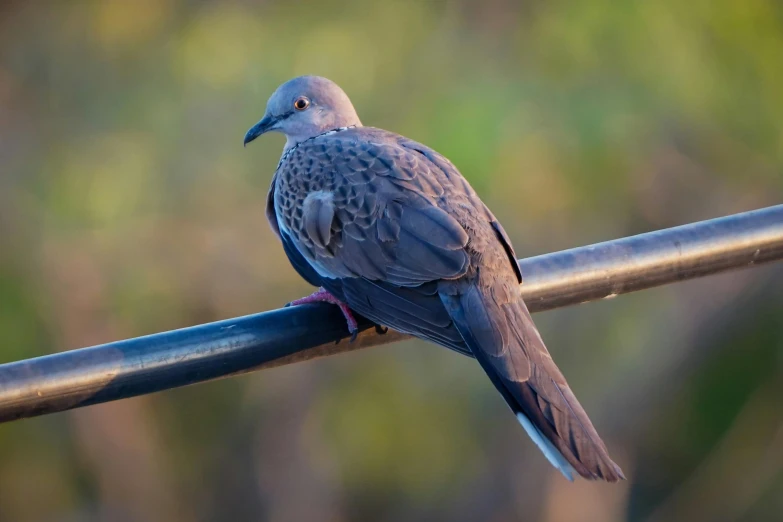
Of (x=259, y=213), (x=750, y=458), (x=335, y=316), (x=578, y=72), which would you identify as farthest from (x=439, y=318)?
(x=750, y=458)

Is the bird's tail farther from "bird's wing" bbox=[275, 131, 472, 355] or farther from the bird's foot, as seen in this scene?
the bird's foot

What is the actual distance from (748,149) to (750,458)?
231 cm

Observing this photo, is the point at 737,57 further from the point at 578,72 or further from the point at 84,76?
the point at 84,76

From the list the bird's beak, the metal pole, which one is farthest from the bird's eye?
the metal pole

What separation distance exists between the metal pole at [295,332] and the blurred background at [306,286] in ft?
13.5

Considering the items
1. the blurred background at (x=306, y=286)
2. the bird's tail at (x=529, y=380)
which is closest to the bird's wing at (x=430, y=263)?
the bird's tail at (x=529, y=380)

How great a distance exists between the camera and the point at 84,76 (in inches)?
285

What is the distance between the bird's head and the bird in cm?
26

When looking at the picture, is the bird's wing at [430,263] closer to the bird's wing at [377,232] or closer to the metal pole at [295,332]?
the bird's wing at [377,232]

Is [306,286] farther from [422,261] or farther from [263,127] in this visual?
[422,261]

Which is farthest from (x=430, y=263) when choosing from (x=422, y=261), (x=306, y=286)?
(x=306, y=286)

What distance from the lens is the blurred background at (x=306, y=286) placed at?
7070 millimetres

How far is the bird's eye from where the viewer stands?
4199mm

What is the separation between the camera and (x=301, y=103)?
421 centimetres
